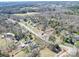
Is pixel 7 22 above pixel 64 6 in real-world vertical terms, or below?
below

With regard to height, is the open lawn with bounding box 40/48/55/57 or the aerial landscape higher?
the aerial landscape

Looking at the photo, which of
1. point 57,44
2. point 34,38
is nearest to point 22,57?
point 34,38

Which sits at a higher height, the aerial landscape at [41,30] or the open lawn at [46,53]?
the aerial landscape at [41,30]

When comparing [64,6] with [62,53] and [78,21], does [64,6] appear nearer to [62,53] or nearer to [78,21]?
[78,21]

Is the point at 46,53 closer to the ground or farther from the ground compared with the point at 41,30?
closer to the ground

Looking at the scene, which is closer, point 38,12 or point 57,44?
point 57,44

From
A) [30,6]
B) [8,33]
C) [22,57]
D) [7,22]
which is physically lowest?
[22,57]

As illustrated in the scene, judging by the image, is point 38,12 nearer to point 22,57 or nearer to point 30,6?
point 30,6

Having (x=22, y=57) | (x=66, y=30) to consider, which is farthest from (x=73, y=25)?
(x=22, y=57)
